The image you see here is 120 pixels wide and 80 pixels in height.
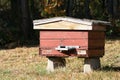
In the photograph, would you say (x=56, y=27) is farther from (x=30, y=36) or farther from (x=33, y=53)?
(x=30, y=36)

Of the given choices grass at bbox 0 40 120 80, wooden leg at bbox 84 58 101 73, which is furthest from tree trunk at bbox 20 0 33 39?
wooden leg at bbox 84 58 101 73

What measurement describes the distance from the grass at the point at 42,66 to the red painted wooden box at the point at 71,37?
52 cm

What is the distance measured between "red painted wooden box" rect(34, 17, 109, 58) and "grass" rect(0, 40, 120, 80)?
52 cm

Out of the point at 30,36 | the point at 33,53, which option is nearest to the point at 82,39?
the point at 33,53

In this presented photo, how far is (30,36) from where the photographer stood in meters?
21.4

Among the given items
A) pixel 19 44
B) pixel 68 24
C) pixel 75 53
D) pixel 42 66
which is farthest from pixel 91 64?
pixel 19 44

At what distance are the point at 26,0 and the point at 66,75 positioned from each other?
11.8m

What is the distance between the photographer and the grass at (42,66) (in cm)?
991

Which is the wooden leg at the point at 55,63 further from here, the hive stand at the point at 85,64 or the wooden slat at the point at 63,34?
the wooden slat at the point at 63,34

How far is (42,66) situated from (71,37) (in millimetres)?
2582

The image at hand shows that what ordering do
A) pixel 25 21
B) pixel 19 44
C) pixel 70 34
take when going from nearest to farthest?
pixel 70 34 → pixel 19 44 → pixel 25 21

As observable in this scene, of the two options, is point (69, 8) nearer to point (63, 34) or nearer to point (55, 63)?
point (55, 63)

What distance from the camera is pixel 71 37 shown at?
11203 millimetres

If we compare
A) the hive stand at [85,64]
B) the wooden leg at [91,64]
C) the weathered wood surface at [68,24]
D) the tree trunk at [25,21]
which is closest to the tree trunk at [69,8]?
the tree trunk at [25,21]
